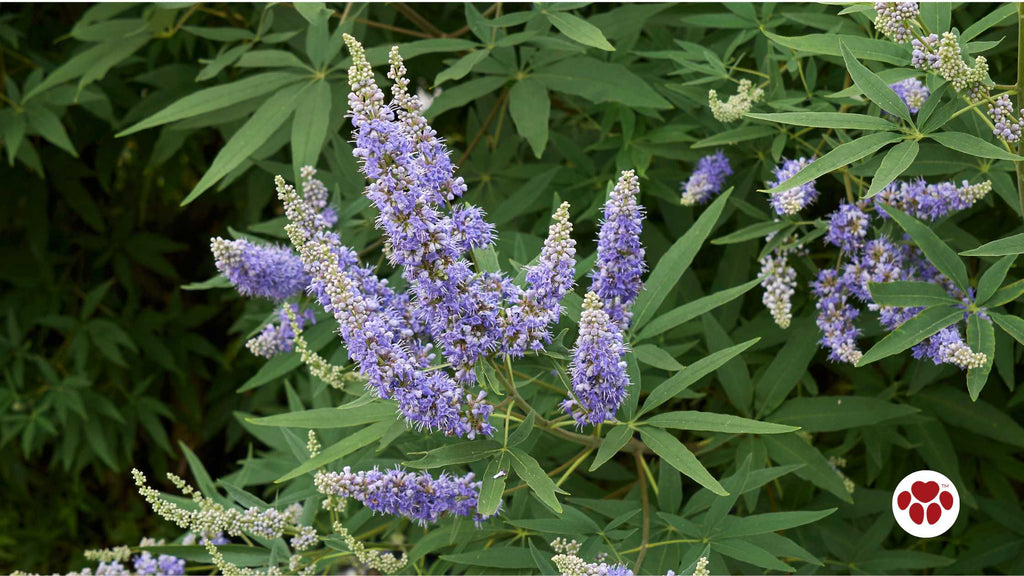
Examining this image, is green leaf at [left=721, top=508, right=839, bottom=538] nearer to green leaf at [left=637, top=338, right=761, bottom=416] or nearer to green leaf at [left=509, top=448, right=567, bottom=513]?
green leaf at [left=637, top=338, right=761, bottom=416]

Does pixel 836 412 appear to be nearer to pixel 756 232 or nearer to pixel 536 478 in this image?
pixel 756 232

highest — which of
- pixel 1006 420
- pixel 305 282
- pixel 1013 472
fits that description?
pixel 305 282

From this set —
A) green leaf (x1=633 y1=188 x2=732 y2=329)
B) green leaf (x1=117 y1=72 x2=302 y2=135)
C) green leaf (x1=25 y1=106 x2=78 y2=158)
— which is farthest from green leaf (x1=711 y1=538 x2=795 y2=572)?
green leaf (x1=25 y1=106 x2=78 y2=158)

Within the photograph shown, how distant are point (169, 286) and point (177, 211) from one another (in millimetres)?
579

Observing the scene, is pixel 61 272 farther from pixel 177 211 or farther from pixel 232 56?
pixel 232 56

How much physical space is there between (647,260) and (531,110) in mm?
692

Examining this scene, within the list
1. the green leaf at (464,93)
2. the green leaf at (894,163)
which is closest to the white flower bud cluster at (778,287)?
the green leaf at (894,163)

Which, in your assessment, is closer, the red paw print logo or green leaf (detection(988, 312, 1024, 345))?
green leaf (detection(988, 312, 1024, 345))

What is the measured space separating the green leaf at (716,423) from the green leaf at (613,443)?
0.06 metres

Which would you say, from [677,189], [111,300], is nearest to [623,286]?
[677,189]

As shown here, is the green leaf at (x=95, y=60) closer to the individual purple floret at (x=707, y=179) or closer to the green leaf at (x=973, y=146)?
the individual purple floret at (x=707, y=179)

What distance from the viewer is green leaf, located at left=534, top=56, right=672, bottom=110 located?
313 cm

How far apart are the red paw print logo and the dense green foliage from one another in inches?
5.7

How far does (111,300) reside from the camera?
5656 mm
